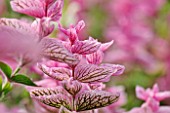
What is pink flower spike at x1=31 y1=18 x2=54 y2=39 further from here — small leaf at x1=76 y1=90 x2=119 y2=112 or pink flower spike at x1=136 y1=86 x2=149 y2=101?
pink flower spike at x1=136 y1=86 x2=149 y2=101

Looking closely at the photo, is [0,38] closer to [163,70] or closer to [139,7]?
[163,70]

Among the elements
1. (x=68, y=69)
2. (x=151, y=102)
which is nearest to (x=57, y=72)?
(x=68, y=69)

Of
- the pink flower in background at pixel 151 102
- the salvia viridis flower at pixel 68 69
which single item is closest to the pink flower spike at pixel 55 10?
the salvia viridis flower at pixel 68 69

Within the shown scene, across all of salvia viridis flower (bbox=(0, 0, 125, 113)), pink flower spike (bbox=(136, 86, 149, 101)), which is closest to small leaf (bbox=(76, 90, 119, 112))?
salvia viridis flower (bbox=(0, 0, 125, 113))

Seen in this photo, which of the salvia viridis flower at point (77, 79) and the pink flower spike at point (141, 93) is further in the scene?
the pink flower spike at point (141, 93)

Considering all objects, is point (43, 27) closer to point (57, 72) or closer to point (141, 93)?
point (57, 72)

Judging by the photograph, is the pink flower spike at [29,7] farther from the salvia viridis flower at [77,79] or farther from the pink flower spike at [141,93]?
the pink flower spike at [141,93]
